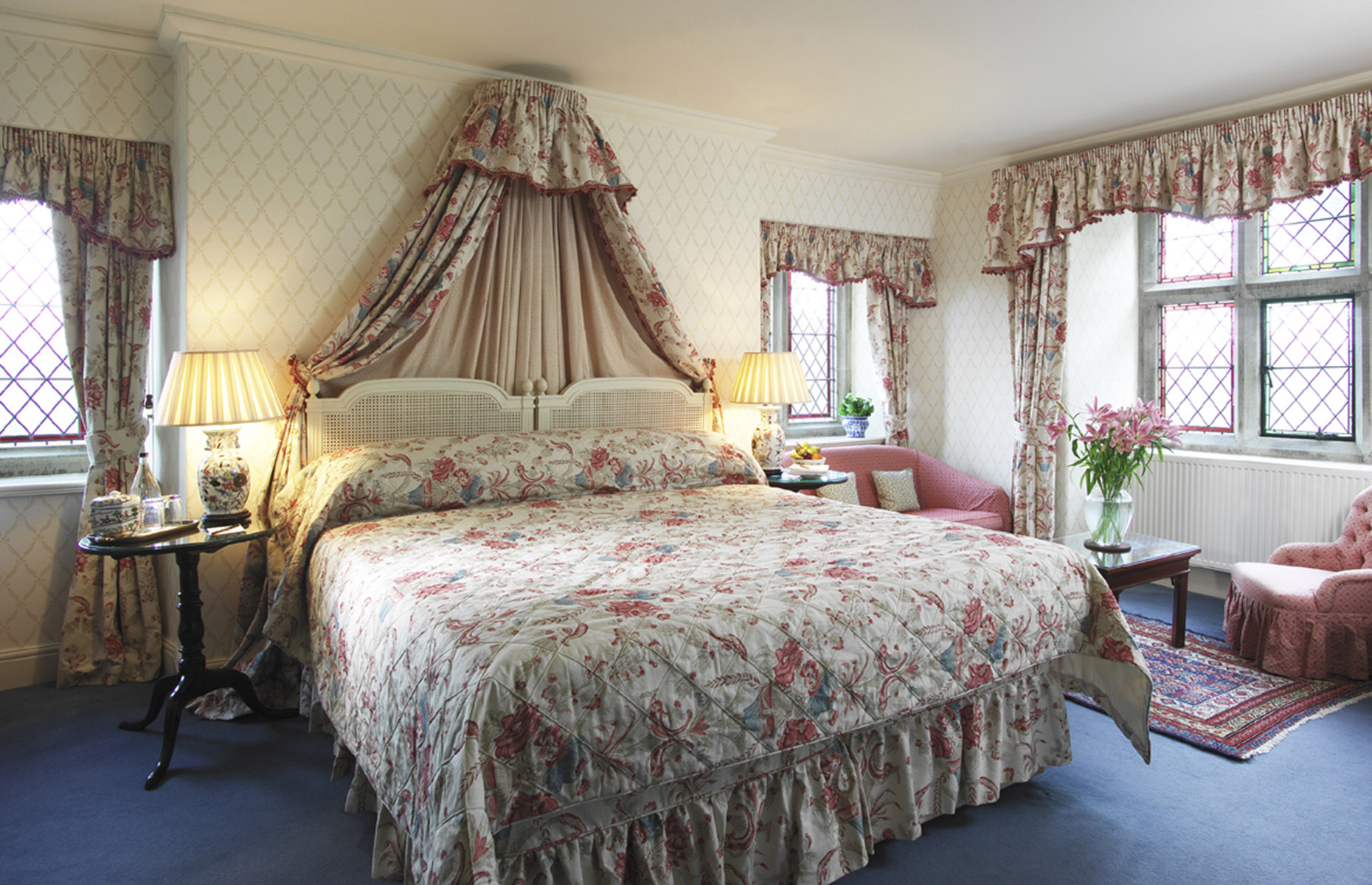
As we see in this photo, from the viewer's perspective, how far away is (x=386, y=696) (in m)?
1.91

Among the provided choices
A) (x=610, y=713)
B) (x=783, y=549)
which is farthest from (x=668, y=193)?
(x=610, y=713)

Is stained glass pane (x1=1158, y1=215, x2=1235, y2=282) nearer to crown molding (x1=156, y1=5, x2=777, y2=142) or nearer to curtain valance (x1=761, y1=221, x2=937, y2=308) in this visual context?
curtain valance (x1=761, y1=221, x2=937, y2=308)

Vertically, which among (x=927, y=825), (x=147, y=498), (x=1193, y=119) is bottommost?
(x=927, y=825)

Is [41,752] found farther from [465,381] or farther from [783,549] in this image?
[783,549]

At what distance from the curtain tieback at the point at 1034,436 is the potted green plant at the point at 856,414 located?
3.16 feet

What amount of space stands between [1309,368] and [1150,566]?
1921 millimetres

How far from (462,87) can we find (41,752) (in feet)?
10.1

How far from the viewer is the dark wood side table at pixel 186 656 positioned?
9.02ft

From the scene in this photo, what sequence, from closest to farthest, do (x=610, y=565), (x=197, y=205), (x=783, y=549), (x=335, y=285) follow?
1. (x=610, y=565)
2. (x=783, y=549)
3. (x=197, y=205)
4. (x=335, y=285)

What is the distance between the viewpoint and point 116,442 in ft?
11.6

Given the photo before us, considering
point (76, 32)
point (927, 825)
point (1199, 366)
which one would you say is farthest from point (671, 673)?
point (1199, 366)

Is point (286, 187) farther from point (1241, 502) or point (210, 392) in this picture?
point (1241, 502)

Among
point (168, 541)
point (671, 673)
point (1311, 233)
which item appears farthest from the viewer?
point (1311, 233)

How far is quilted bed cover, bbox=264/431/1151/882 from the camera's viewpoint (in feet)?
5.44
